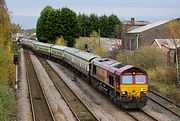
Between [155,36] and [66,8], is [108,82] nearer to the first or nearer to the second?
[155,36]

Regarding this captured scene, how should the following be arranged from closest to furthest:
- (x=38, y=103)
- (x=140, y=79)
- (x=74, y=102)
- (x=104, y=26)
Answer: (x=140, y=79)
(x=38, y=103)
(x=74, y=102)
(x=104, y=26)

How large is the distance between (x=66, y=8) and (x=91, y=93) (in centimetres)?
5586

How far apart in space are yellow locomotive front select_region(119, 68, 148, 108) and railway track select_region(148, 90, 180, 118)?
1.84m

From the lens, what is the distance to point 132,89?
24.8 meters

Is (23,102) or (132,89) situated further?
(23,102)

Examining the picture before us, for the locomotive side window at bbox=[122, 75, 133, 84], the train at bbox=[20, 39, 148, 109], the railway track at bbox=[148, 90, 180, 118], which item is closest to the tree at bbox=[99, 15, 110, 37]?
→ the train at bbox=[20, 39, 148, 109]

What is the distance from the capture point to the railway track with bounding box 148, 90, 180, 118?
2483 cm

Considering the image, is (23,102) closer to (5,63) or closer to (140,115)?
(5,63)

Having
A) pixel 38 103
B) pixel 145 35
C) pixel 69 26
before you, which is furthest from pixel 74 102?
pixel 69 26

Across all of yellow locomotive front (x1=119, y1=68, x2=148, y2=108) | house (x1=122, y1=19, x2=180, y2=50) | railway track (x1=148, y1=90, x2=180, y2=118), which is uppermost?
house (x1=122, y1=19, x2=180, y2=50)

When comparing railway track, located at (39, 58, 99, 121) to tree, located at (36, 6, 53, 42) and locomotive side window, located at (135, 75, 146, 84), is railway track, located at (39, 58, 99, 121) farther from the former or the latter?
tree, located at (36, 6, 53, 42)

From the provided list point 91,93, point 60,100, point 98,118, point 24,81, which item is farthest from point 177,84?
point 24,81

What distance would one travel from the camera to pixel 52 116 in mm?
22875

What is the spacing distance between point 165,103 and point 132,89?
3.72 m
